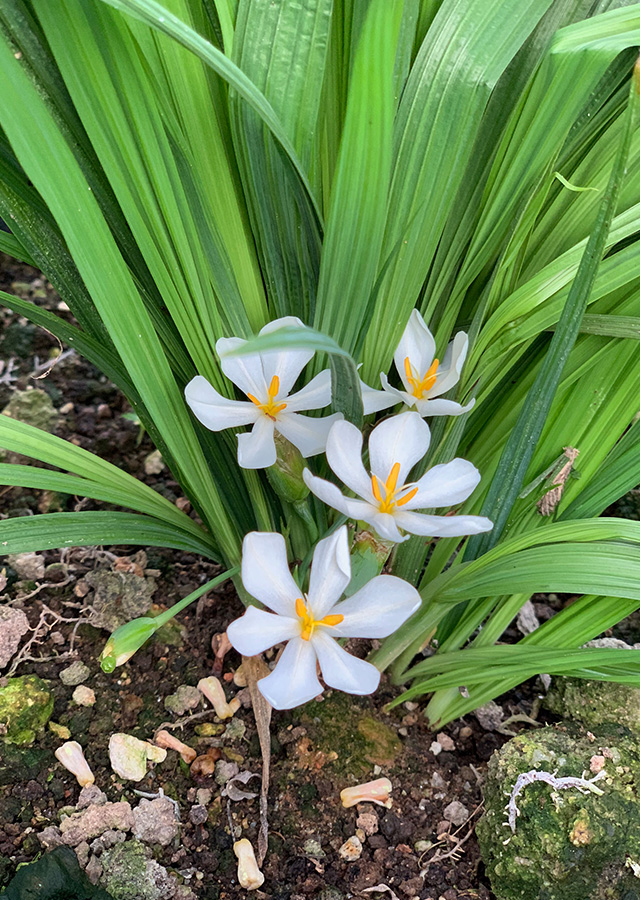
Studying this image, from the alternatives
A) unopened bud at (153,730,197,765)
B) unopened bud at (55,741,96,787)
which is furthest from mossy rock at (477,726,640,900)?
unopened bud at (55,741,96,787)

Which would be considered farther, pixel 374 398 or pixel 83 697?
pixel 83 697

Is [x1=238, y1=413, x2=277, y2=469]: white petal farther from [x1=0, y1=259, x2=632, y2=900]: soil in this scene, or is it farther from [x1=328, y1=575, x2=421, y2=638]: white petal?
[x1=0, y1=259, x2=632, y2=900]: soil

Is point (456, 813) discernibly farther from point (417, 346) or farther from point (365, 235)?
point (365, 235)

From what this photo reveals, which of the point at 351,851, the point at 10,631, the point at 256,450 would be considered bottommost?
the point at 351,851

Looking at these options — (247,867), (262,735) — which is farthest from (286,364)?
(247,867)

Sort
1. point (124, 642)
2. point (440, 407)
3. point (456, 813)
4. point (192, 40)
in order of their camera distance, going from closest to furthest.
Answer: point (192, 40) → point (124, 642) → point (440, 407) → point (456, 813)

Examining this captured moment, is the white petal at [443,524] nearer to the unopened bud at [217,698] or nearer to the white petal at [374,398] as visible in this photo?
the white petal at [374,398]

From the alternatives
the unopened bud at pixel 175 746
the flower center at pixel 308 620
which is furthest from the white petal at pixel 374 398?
the unopened bud at pixel 175 746

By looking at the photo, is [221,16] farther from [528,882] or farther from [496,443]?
[528,882]
